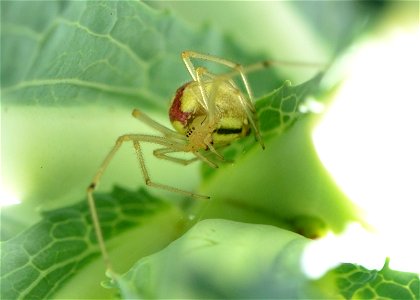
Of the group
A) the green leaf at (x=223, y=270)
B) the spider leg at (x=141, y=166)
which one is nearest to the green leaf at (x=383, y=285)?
the green leaf at (x=223, y=270)

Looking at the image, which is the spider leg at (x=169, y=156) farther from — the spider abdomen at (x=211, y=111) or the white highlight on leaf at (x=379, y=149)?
the white highlight on leaf at (x=379, y=149)

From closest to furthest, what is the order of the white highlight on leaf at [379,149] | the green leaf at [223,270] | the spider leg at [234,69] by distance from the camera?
the green leaf at [223,270], the white highlight on leaf at [379,149], the spider leg at [234,69]

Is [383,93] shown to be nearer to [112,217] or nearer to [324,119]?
[324,119]

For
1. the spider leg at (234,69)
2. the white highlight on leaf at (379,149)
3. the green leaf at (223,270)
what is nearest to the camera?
the green leaf at (223,270)

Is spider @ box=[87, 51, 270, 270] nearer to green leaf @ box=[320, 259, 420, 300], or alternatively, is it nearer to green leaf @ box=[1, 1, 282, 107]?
green leaf @ box=[1, 1, 282, 107]

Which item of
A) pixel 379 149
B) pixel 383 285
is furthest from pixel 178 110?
pixel 383 285

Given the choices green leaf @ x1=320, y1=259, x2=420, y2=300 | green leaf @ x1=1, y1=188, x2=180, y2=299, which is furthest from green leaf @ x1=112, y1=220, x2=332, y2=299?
green leaf @ x1=1, y1=188, x2=180, y2=299

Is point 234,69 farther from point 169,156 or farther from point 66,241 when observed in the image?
point 66,241
